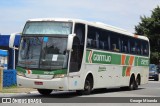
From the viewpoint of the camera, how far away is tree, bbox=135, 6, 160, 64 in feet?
232

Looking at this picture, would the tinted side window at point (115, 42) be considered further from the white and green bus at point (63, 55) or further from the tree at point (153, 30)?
the tree at point (153, 30)

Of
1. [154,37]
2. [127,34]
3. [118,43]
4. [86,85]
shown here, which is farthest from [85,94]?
[154,37]

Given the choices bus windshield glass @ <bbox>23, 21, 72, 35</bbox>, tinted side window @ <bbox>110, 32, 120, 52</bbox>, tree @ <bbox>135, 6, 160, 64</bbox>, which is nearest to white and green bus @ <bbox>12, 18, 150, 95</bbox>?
bus windshield glass @ <bbox>23, 21, 72, 35</bbox>

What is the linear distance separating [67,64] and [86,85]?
2.47m

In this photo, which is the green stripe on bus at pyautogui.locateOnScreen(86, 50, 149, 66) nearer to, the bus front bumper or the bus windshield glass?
the bus windshield glass

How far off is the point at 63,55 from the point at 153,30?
54.9 metres

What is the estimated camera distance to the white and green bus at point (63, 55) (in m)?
18.5

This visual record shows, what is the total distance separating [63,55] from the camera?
18562 millimetres

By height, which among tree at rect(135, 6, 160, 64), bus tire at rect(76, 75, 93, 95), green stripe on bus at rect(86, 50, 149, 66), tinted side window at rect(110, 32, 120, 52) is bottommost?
bus tire at rect(76, 75, 93, 95)

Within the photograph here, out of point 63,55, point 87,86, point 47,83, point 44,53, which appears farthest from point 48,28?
point 87,86

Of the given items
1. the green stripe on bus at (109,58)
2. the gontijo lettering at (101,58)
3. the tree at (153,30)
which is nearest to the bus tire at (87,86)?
the green stripe on bus at (109,58)

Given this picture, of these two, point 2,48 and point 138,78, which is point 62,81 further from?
point 2,48

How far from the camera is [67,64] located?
60.7 ft

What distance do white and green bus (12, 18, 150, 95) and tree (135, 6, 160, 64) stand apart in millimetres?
48997
